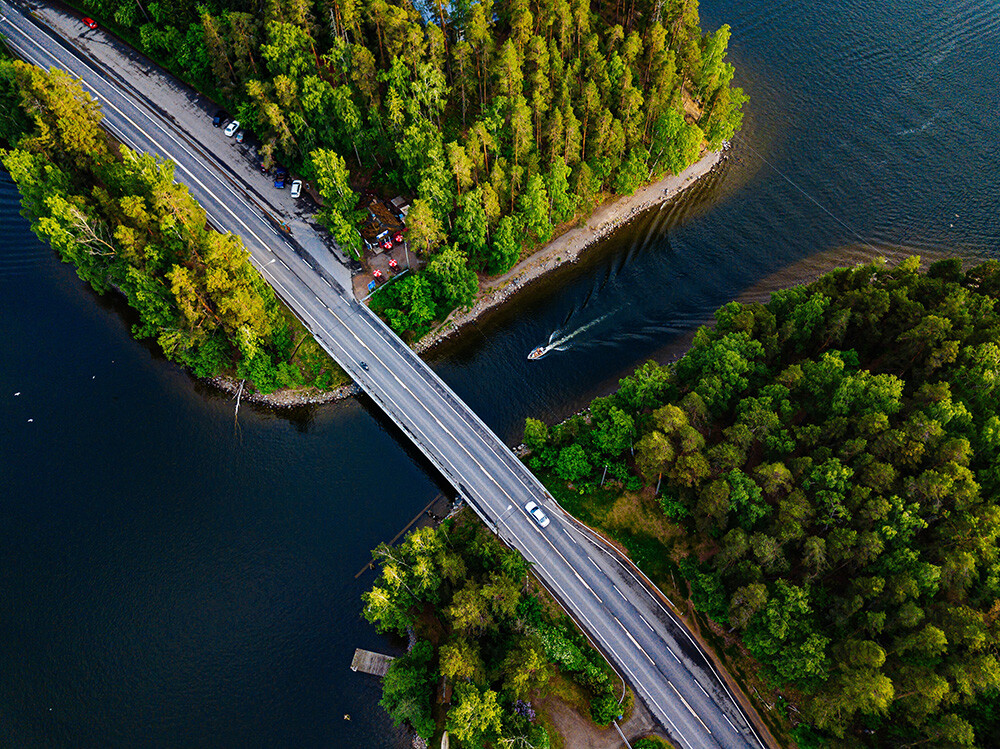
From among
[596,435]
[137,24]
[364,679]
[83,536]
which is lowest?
[364,679]

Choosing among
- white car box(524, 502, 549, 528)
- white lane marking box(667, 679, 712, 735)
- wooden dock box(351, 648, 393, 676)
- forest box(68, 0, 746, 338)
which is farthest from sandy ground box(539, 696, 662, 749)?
forest box(68, 0, 746, 338)

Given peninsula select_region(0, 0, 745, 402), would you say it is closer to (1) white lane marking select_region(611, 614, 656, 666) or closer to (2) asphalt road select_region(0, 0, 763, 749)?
(2) asphalt road select_region(0, 0, 763, 749)

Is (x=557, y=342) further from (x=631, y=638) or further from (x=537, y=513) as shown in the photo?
(x=631, y=638)

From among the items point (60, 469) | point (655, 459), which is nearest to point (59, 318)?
point (60, 469)

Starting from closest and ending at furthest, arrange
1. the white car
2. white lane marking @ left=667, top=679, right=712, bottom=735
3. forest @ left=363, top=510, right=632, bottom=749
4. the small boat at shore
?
→ forest @ left=363, top=510, right=632, bottom=749, white lane marking @ left=667, top=679, right=712, bottom=735, the white car, the small boat at shore

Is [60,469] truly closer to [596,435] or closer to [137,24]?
[596,435]

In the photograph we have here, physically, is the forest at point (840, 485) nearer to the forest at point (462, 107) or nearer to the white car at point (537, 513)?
the white car at point (537, 513)

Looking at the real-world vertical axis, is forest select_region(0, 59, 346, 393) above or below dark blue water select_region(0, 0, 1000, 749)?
above
